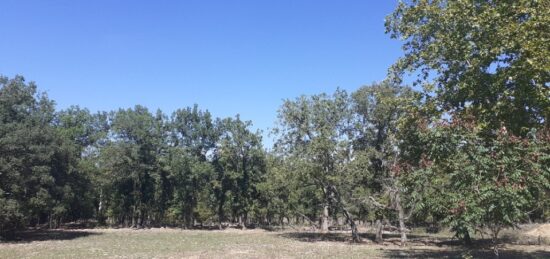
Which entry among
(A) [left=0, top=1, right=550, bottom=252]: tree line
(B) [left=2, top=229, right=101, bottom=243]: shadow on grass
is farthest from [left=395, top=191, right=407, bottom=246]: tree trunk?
(B) [left=2, top=229, right=101, bottom=243]: shadow on grass

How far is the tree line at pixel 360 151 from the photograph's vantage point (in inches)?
506

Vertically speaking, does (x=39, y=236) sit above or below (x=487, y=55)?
below

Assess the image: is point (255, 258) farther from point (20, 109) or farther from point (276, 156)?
point (20, 109)

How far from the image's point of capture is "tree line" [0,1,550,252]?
12.8 m

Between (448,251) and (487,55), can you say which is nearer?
(487,55)

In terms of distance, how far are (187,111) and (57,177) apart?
90.6 ft

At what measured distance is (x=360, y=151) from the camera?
40.4m

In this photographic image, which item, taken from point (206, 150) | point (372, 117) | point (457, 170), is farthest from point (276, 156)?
point (457, 170)

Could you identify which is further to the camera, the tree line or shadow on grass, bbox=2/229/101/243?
shadow on grass, bbox=2/229/101/243

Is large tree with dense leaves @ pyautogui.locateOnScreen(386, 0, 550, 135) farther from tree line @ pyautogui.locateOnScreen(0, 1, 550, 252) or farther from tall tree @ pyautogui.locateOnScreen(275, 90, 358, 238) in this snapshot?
tall tree @ pyautogui.locateOnScreen(275, 90, 358, 238)

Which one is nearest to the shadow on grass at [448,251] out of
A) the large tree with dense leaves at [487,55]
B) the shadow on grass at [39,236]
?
the large tree with dense leaves at [487,55]

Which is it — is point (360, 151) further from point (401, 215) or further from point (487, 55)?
point (487, 55)

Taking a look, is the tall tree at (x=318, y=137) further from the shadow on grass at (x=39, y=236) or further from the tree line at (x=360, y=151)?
the shadow on grass at (x=39, y=236)

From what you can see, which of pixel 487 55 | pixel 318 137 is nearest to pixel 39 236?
pixel 318 137
